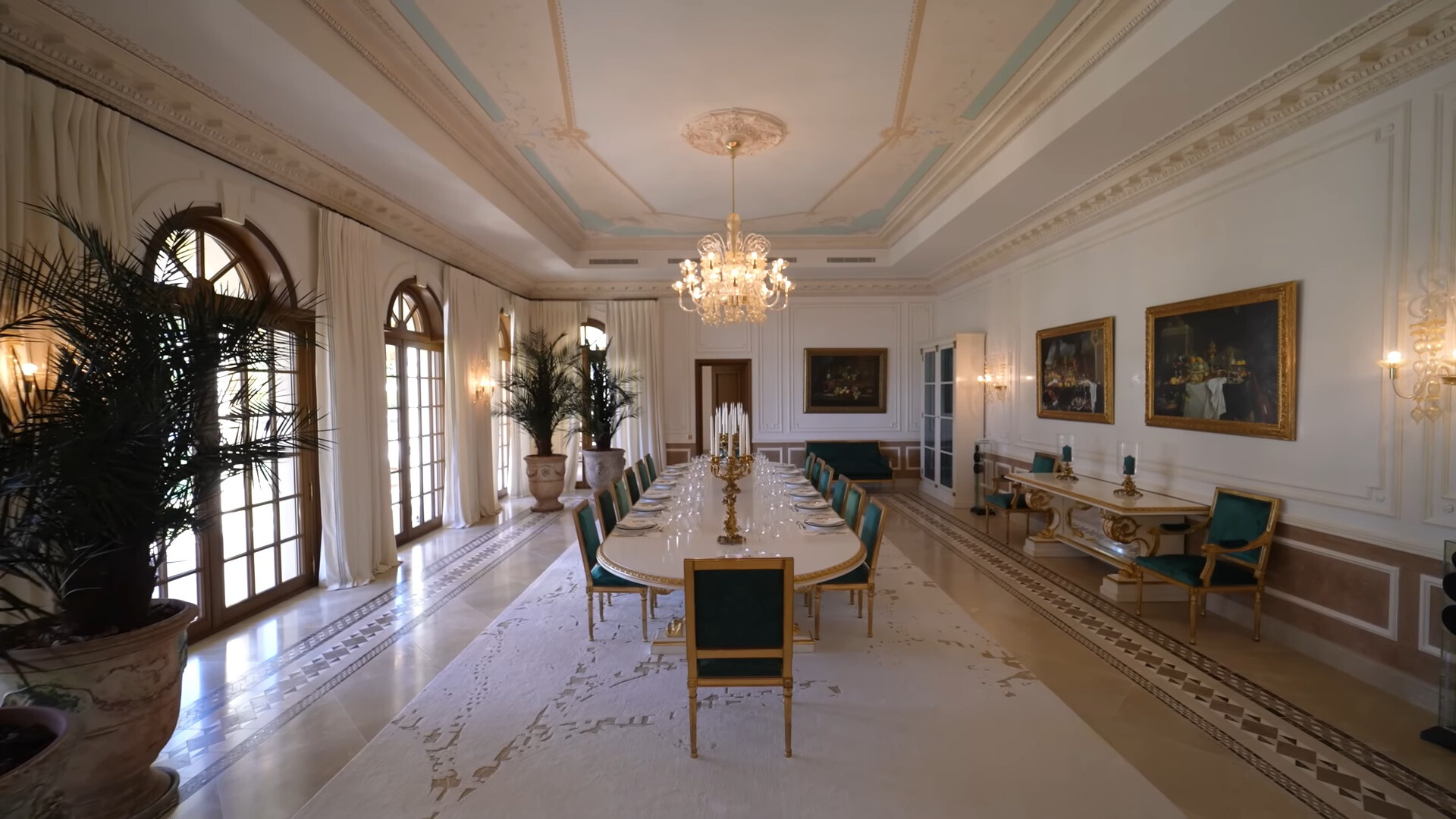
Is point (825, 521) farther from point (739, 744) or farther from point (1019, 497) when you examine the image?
point (1019, 497)

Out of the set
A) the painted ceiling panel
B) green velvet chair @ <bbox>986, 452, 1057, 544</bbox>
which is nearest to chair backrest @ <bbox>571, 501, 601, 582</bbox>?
the painted ceiling panel

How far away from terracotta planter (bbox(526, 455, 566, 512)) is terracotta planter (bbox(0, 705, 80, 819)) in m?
6.10

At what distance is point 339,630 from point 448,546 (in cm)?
223

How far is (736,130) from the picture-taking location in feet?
16.5

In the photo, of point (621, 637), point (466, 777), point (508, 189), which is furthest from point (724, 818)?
point (508, 189)

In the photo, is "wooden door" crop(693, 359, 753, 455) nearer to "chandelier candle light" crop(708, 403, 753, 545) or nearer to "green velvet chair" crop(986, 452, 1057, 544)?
"green velvet chair" crop(986, 452, 1057, 544)

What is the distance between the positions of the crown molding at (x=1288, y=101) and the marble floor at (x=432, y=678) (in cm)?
326

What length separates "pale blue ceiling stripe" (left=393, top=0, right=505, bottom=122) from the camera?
11.2 ft

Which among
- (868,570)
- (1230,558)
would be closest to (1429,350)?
(1230,558)

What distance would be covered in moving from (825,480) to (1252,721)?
11.2ft

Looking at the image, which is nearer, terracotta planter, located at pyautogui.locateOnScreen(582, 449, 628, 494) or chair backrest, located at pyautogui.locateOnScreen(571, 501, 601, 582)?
chair backrest, located at pyautogui.locateOnScreen(571, 501, 601, 582)

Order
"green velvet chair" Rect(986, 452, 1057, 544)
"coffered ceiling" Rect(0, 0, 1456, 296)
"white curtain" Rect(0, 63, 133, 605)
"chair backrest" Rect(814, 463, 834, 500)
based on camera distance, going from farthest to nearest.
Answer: "green velvet chair" Rect(986, 452, 1057, 544) → "chair backrest" Rect(814, 463, 834, 500) → "coffered ceiling" Rect(0, 0, 1456, 296) → "white curtain" Rect(0, 63, 133, 605)

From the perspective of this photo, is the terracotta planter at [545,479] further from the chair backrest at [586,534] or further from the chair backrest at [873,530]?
the chair backrest at [873,530]

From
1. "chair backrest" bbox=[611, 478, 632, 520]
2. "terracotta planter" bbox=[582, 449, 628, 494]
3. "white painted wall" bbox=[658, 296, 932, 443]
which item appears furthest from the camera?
"white painted wall" bbox=[658, 296, 932, 443]
